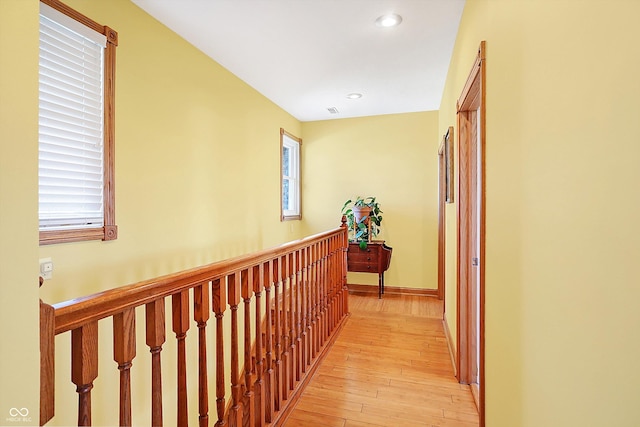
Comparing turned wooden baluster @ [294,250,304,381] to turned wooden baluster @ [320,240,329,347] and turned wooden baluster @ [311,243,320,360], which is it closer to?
turned wooden baluster @ [311,243,320,360]

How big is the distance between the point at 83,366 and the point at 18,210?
444 millimetres

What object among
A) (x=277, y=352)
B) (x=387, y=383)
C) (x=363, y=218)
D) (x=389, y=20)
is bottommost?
(x=387, y=383)

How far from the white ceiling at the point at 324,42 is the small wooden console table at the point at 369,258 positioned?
193 centimetres

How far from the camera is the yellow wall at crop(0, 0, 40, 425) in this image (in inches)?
19.7

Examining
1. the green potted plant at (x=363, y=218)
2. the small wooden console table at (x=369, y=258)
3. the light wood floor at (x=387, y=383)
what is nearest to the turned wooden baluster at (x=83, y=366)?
the light wood floor at (x=387, y=383)

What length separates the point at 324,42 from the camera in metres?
2.60

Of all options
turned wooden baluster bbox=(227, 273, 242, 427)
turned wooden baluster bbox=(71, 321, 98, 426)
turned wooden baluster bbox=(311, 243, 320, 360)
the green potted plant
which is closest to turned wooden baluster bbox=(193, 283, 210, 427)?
turned wooden baluster bbox=(227, 273, 242, 427)

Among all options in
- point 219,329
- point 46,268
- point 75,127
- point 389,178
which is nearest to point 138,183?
point 75,127

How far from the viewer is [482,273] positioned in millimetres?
1481

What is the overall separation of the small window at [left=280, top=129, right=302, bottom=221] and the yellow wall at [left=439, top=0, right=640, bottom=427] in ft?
12.0

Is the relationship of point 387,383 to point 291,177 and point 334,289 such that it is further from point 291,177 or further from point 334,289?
point 291,177

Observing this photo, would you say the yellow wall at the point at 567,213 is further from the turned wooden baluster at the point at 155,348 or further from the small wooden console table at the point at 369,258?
the small wooden console table at the point at 369,258

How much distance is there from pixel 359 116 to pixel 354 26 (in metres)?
2.38

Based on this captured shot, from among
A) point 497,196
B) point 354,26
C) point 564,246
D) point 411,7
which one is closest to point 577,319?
point 564,246
